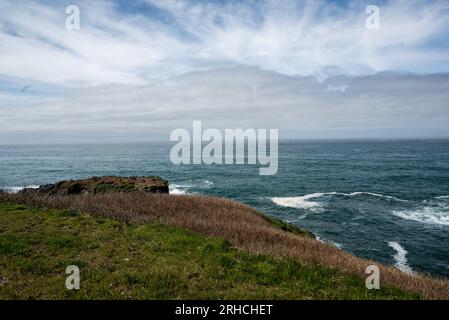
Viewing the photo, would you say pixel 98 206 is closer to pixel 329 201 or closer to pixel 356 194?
pixel 329 201

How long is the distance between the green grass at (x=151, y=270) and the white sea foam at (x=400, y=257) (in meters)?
17.4

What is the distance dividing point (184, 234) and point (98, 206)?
7154 millimetres

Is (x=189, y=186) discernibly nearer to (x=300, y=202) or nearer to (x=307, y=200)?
(x=300, y=202)

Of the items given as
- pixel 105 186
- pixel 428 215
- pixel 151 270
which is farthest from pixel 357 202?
pixel 151 270

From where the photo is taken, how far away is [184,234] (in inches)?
504

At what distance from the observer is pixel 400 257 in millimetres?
25156

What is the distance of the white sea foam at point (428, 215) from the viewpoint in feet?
111

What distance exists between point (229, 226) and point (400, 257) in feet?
59.6

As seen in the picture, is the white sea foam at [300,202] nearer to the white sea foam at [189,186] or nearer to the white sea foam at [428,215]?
the white sea foam at [428,215]

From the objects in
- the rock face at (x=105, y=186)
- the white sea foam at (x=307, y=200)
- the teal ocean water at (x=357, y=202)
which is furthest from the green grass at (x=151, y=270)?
the white sea foam at (x=307, y=200)
